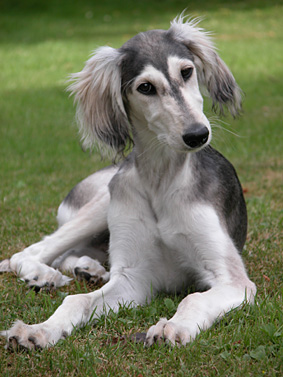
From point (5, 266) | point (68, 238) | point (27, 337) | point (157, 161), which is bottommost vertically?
point (5, 266)

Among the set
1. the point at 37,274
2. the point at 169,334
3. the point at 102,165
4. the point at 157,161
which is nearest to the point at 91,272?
the point at 37,274

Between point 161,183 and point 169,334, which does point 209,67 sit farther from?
point 169,334

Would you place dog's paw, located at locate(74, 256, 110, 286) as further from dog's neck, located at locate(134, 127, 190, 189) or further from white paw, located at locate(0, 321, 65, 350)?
white paw, located at locate(0, 321, 65, 350)

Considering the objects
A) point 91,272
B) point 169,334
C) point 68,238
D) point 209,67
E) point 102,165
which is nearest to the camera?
point 169,334

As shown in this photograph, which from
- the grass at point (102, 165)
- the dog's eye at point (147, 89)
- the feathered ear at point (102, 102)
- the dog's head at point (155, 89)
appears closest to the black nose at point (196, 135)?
the dog's head at point (155, 89)

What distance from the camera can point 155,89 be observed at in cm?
360

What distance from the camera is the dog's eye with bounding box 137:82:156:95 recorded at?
11.9 ft

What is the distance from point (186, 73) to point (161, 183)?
738 mm

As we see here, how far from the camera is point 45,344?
3.10 metres

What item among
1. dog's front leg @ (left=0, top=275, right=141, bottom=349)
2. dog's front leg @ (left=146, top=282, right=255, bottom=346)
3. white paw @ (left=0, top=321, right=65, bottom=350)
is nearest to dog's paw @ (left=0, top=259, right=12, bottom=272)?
dog's front leg @ (left=0, top=275, right=141, bottom=349)

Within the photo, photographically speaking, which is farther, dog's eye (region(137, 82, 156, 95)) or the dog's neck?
the dog's neck

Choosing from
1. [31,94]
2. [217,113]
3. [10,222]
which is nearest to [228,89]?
[217,113]

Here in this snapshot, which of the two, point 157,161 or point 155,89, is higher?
point 155,89

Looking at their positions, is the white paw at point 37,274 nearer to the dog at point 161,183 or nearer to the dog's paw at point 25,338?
the dog at point 161,183
